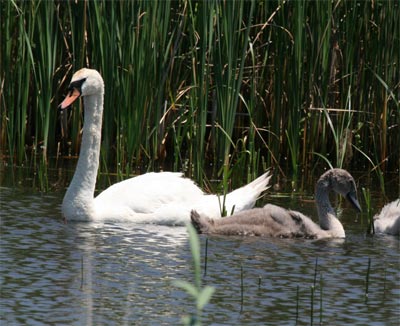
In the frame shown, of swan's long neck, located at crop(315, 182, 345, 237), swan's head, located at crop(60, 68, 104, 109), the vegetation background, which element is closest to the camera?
swan's long neck, located at crop(315, 182, 345, 237)

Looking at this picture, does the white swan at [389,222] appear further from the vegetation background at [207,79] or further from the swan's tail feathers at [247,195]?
the vegetation background at [207,79]

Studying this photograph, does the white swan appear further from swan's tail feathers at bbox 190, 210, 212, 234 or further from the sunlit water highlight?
swan's tail feathers at bbox 190, 210, 212, 234

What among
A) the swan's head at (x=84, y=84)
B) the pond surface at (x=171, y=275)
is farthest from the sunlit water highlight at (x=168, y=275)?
the swan's head at (x=84, y=84)

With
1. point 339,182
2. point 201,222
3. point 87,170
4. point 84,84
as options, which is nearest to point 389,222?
point 339,182

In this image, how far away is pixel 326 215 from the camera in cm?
941

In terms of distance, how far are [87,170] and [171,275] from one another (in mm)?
2593

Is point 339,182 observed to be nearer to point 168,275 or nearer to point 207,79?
point 207,79

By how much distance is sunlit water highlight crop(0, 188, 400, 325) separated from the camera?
645 centimetres

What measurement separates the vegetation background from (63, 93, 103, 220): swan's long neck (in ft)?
1.86

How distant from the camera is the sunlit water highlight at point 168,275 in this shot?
254 inches

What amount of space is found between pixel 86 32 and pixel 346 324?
250 inches

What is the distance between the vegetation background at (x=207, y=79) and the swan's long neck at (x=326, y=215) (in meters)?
0.86

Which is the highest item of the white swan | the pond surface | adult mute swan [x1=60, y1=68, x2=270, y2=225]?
adult mute swan [x1=60, y1=68, x2=270, y2=225]

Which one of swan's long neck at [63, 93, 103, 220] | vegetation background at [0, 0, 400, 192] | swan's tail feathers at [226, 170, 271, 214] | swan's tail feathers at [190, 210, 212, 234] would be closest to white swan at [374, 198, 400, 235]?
swan's tail feathers at [226, 170, 271, 214]
